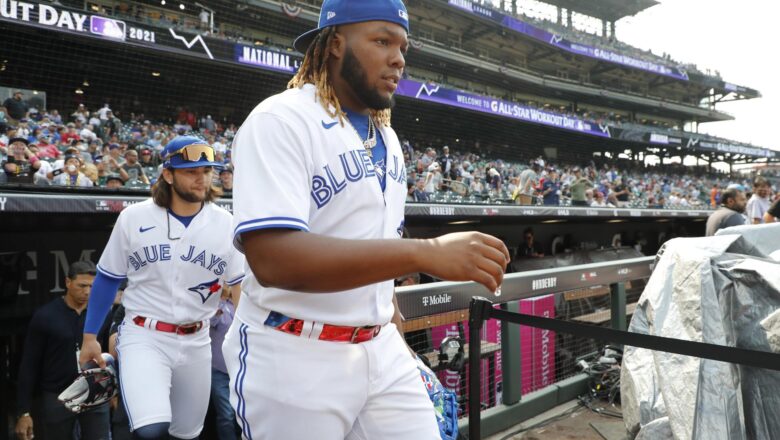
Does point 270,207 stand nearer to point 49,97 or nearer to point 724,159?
point 49,97

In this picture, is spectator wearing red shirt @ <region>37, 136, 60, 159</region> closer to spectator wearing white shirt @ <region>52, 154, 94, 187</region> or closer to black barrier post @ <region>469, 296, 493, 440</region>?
spectator wearing white shirt @ <region>52, 154, 94, 187</region>

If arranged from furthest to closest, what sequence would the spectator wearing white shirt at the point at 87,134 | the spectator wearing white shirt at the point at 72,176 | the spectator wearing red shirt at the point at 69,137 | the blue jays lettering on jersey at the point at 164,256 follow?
the spectator wearing white shirt at the point at 87,134 → the spectator wearing red shirt at the point at 69,137 → the spectator wearing white shirt at the point at 72,176 → the blue jays lettering on jersey at the point at 164,256

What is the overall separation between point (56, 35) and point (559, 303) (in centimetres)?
1434

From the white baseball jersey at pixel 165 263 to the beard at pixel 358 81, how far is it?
5.47ft

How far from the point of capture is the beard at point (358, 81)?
1307 millimetres

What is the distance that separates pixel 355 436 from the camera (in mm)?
1319

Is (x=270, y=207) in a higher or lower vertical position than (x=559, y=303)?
higher

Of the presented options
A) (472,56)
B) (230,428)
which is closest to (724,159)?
(472,56)

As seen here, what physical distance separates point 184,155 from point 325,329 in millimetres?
1874

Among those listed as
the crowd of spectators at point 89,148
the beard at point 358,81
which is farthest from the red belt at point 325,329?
the crowd of spectators at point 89,148

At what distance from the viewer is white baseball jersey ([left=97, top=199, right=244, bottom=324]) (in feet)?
8.46

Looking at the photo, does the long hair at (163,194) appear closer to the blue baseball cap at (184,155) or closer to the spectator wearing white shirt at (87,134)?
the blue baseball cap at (184,155)

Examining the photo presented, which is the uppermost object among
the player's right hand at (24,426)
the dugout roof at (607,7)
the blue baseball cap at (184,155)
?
the dugout roof at (607,7)

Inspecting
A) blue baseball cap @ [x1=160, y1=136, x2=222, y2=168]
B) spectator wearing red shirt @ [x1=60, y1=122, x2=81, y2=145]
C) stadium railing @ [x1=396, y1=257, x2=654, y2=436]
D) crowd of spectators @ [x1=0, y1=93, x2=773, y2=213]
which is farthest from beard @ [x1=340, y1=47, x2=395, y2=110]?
spectator wearing red shirt @ [x1=60, y1=122, x2=81, y2=145]
